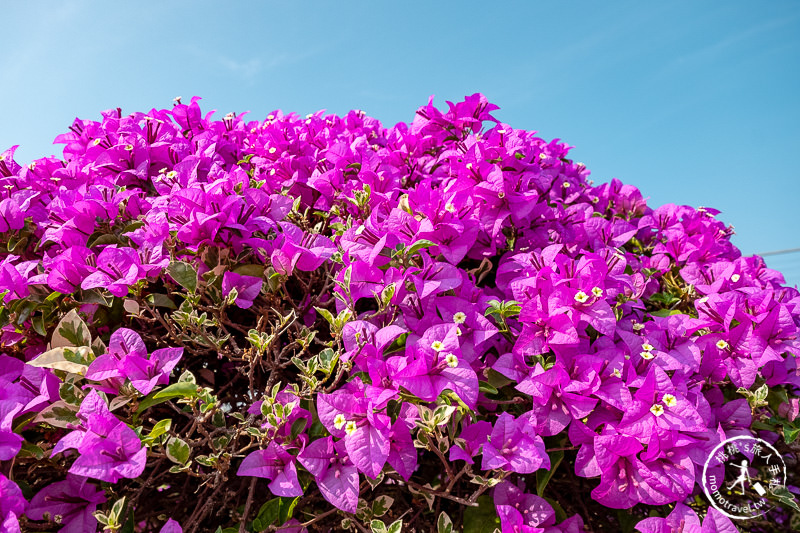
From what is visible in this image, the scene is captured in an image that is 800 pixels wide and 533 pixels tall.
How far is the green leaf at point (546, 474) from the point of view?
1.23 m

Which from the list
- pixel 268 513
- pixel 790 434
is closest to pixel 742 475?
pixel 790 434

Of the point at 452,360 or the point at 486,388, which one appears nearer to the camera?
the point at 452,360

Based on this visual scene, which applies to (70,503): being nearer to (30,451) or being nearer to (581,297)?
(30,451)

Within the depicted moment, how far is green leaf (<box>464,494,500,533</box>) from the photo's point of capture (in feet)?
4.12

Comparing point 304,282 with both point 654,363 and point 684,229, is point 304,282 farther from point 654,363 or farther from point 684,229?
point 684,229

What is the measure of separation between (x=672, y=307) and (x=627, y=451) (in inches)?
31.6

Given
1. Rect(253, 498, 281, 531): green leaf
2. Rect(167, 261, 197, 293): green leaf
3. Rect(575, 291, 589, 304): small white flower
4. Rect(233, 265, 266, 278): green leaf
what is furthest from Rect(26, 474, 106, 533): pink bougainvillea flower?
Rect(575, 291, 589, 304): small white flower

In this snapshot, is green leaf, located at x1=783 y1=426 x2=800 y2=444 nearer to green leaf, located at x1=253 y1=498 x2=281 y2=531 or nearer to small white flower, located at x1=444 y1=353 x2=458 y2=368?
small white flower, located at x1=444 y1=353 x2=458 y2=368

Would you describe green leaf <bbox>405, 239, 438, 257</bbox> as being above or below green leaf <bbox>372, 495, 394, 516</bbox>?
above

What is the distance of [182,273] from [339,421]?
1.67 feet

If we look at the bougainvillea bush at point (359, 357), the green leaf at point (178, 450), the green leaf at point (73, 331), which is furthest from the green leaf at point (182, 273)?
the green leaf at point (178, 450)

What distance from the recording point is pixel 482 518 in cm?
127

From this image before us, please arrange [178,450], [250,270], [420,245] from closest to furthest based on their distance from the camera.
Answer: [178,450], [420,245], [250,270]

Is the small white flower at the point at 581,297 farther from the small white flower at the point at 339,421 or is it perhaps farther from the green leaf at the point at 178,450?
the green leaf at the point at 178,450
